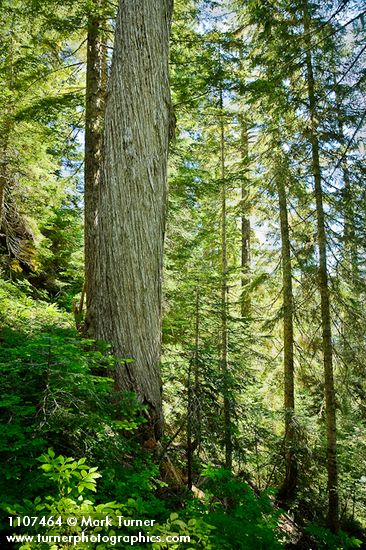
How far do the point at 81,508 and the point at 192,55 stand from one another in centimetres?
731

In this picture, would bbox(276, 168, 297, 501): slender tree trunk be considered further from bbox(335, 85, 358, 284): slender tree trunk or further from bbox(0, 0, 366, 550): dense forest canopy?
bbox(335, 85, 358, 284): slender tree trunk

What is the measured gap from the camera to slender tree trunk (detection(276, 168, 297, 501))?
24.2ft

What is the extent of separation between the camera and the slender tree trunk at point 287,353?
24.2 ft

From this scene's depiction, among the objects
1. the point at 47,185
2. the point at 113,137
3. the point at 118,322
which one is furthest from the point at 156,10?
the point at 47,185

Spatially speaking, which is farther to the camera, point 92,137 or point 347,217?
point 347,217

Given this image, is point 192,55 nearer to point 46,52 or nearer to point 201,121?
point 201,121

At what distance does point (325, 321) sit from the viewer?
20.9ft

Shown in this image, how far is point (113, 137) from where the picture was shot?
12.6ft

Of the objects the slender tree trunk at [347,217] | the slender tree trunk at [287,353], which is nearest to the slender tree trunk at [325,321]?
the slender tree trunk at [347,217]

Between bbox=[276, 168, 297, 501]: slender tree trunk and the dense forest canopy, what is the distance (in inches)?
1.8

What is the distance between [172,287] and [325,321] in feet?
11.4

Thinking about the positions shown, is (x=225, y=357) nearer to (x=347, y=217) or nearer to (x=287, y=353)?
(x=287, y=353)

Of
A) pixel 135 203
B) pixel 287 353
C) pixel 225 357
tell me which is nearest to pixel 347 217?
pixel 287 353

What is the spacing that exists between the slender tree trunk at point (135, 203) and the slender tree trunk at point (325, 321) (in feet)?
10.7
